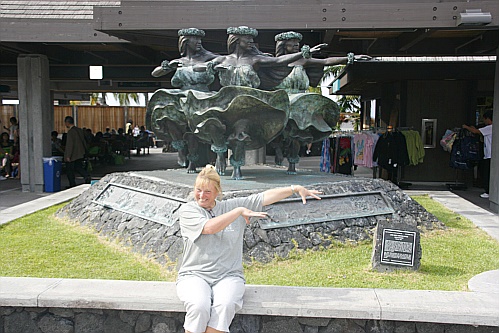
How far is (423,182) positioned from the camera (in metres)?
14.0

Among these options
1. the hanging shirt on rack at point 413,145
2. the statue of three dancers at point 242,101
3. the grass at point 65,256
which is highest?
the statue of three dancers at point 242,101

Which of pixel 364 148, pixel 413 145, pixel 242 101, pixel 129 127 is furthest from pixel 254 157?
pixel 129 127

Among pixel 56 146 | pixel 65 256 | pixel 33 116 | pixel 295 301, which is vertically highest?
pixel 33 116

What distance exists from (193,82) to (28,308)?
483 cm

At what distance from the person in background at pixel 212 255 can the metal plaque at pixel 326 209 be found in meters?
2.11

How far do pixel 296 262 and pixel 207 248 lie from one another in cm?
222

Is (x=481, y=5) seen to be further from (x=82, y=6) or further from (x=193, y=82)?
(x=82, y=6)

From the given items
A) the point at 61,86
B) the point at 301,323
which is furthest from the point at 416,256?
the point at 61,86

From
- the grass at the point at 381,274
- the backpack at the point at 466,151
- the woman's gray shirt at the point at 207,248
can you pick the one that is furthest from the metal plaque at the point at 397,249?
the backpack at the point at 466,151

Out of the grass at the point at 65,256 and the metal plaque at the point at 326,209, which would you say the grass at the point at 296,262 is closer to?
the grass at the point at 65,256

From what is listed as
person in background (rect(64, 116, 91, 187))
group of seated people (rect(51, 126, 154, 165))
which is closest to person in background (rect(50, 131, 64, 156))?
group of seated people (rect(51, 126, 154, 165))

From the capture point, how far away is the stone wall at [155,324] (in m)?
3.65

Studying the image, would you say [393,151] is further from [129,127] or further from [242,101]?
[129,127]

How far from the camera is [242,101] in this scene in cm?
698
